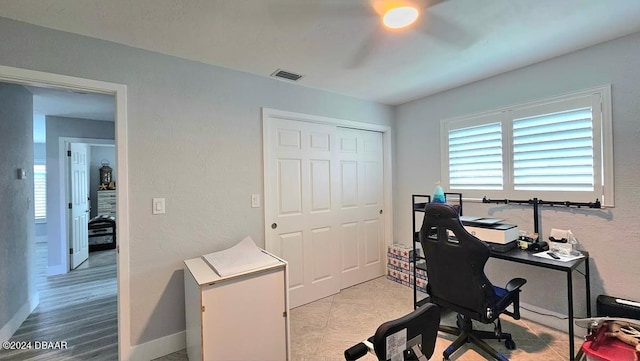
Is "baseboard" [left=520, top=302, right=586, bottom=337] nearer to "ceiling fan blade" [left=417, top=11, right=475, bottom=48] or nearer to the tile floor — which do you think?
the tile floor

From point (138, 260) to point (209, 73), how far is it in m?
1.67

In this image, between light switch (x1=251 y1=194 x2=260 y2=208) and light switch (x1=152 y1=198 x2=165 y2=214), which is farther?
light switch (x1=251 y1=194 x2=260 y2=208)

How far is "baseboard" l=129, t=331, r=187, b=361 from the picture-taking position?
2.06 meters

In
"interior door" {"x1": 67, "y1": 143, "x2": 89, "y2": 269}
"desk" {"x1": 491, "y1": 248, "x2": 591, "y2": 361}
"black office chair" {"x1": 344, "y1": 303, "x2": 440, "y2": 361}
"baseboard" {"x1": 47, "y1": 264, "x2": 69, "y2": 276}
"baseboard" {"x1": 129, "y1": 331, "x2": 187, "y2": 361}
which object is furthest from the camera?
"interior door" {"x1": 67, "y1": 143, "x2": 89, "y2": 269}

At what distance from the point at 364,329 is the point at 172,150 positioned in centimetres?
231

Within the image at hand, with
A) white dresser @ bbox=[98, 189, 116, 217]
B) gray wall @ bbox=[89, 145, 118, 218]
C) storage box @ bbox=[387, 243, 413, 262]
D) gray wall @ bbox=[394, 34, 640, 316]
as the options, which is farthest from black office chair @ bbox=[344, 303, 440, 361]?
gray wall @ bbox=[89, 145, 118, 218]

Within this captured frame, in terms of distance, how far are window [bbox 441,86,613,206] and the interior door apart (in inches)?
222

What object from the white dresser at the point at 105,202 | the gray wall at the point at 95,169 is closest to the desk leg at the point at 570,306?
the white dresser at the point at 105,202

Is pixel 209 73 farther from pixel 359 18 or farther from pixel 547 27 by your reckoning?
pixel 547 27

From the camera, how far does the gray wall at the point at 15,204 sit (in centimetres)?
239

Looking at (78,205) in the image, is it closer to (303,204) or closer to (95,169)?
(95,169)

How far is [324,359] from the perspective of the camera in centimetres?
205

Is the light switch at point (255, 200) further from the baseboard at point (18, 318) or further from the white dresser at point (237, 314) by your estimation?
the baseboard at point (18, 318)

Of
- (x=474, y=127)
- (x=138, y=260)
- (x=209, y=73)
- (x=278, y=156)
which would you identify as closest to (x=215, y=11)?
(x=209, y=73)
